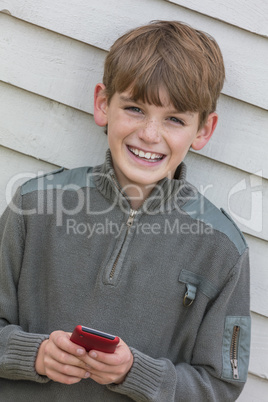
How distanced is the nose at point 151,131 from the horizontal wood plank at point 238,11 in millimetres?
532

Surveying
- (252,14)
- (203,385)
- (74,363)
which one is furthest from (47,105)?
(203,385)

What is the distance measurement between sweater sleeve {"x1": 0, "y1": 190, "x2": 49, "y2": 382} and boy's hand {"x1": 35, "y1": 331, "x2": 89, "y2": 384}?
0.06 m

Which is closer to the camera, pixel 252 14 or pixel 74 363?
pixel 74 363

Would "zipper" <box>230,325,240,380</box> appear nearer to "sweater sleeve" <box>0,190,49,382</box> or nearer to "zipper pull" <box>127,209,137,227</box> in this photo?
"zipper pull" <box>127,209,137,227</box>

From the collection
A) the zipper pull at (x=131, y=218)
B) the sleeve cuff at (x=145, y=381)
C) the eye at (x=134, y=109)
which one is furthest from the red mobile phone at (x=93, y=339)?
the eye at (x=134, y=109)

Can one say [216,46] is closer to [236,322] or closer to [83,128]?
[83,128]

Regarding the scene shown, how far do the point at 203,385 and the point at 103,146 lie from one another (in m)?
1.03

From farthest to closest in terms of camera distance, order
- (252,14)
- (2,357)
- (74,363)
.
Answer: (252,14) < (2,357) < (74,363)

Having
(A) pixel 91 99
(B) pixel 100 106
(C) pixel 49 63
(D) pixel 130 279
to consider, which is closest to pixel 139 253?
(D) pixel 130 279

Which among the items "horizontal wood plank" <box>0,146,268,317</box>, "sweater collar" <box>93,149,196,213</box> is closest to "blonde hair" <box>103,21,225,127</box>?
"sweater collar" <box>93,149,196,213</box>

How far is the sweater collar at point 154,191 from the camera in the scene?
88.7 inches

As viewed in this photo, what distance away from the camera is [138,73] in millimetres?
2129

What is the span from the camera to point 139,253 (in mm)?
2242

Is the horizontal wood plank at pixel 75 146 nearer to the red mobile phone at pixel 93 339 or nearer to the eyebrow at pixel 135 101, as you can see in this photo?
the eyebrow at pixel 135 101
